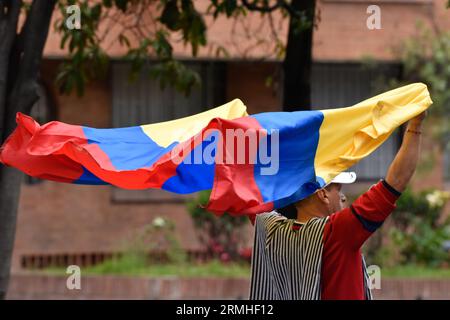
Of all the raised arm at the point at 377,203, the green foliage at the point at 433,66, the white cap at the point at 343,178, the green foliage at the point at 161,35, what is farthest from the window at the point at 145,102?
the raised arm at the point at 377,203

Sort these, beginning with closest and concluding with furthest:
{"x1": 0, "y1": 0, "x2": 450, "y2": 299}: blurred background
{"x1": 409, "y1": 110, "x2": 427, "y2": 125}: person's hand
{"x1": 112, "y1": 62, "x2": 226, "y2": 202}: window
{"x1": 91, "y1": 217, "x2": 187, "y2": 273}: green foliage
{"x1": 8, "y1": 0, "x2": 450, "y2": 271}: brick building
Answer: {"x1": 409, "y1": 110, "x2": 427, "y2": 125}: person's hand < {"x1": 91, "y1": 217, "x2": 187, "y2": 273}: green foliage < {"x1": 0, "y1": 0, "x2": 450, "y2": 299}: blurred background < {"x1": 8, "y1": 0, "x2": 450, "y2": 271}: brick building < {"x1": 112, "y1": 62, "x2": 226, "y2": 202}: window

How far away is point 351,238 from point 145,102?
13726 millimetres

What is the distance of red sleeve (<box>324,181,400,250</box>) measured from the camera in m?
5.72

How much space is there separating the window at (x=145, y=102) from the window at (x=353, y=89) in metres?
1.72

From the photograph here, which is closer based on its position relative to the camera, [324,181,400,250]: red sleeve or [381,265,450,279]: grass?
[324,181,400,250]: red sleeve

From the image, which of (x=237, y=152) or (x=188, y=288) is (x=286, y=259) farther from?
(x=188, y=288)

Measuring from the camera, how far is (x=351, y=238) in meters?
5.86

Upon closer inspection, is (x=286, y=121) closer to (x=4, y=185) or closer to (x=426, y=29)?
(x=4, y=185)

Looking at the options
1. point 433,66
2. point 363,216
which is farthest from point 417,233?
point 363,216

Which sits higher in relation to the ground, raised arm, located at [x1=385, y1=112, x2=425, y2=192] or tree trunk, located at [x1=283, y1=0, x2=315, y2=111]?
tree trunk, located at [x1=283, y1=0, x2=315, y2=111]

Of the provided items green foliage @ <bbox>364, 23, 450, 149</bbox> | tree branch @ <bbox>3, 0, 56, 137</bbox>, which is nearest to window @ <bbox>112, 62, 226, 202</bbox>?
green foliage @ <bbox>364, 23, 450, 149</bbox>

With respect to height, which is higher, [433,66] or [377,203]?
[433,66]

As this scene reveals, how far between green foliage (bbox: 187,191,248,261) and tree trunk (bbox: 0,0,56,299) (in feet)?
24.8

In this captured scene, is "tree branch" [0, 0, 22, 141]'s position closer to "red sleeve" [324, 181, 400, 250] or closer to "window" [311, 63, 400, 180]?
"red sleeve" [324, 181, 400, 250]
